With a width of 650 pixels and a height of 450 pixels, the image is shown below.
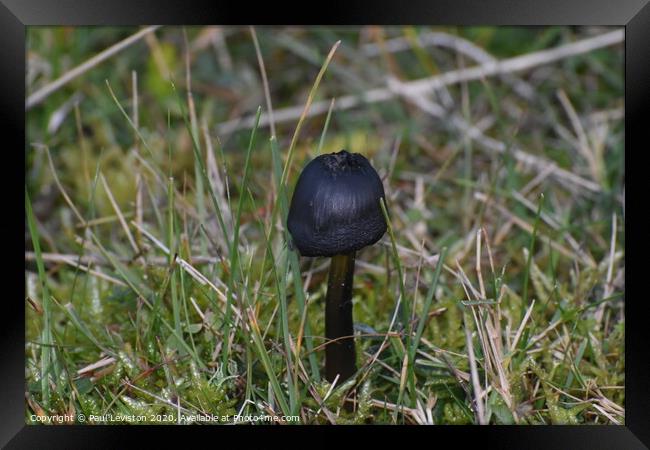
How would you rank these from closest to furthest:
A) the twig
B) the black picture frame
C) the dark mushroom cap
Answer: the dark mushroom cap
the black picture frame
the twig

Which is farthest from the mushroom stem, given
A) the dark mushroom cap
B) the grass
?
the dark mushroom cap

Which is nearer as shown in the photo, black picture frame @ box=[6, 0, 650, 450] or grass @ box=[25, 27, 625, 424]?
black picture frame @ box=[6, 0, 650, 450]

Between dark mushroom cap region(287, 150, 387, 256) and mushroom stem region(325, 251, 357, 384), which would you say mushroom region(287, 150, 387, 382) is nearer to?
dark mushroom cap region(287, 150, 387, 256)

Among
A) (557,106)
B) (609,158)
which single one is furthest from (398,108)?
(609,158)

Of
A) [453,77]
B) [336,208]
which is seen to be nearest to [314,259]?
[336,208]

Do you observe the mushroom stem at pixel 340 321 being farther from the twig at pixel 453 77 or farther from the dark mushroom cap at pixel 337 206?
the twig at pixel 453 77

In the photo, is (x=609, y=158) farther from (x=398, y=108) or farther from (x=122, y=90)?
(x=122, y=90)

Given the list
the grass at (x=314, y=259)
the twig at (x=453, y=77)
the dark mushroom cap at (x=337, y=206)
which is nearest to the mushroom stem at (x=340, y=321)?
the grass at (x=314, y=259)
